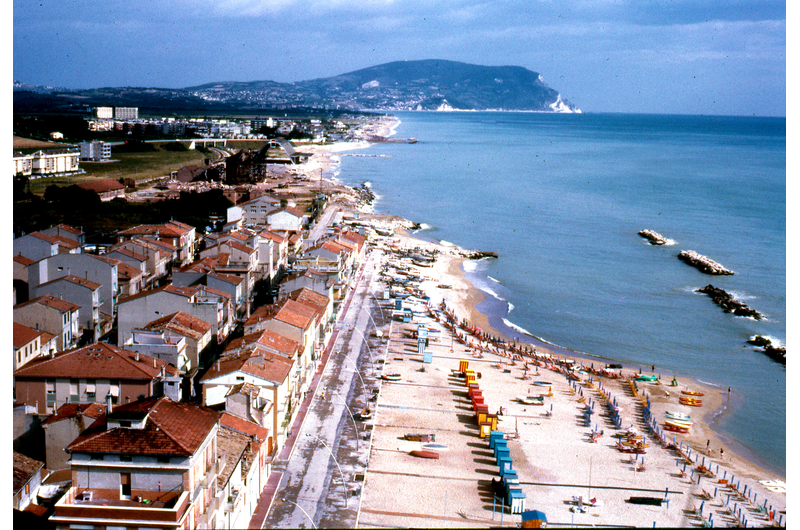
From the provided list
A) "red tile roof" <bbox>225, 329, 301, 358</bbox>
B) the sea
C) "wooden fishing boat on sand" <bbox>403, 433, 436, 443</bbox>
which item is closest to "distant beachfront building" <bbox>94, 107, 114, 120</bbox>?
the sea

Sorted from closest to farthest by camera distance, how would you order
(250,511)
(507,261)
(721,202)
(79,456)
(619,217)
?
(79,456) < (250,511) < (507,261) < (619,217) < (721,202)

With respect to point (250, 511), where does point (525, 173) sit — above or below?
above

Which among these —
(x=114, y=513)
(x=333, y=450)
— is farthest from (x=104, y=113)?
(x=114, y=513)

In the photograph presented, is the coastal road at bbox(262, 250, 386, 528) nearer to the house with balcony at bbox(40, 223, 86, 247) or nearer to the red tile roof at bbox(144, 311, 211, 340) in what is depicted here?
the red tile roof at bbox(144, 311, 211, 340)

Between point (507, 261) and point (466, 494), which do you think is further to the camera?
point (507, 261)

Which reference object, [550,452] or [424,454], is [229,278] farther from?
[550,452]

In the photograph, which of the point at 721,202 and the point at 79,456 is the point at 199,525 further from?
the point at 721,202

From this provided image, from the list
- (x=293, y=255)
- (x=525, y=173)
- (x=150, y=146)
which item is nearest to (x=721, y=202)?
(x=525, y=173)
